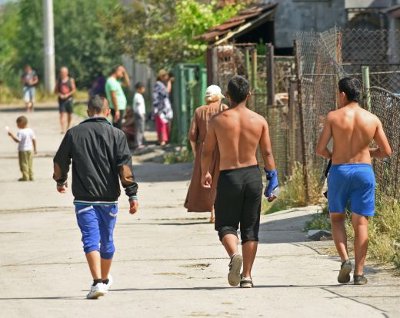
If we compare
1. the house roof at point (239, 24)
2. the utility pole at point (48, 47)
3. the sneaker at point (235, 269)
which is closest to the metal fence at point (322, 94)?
the sneaker at point (235, 269)

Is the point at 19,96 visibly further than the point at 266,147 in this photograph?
Yes

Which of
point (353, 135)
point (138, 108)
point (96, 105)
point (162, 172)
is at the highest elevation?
point (96, 105)

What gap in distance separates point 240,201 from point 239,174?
0.22 meters

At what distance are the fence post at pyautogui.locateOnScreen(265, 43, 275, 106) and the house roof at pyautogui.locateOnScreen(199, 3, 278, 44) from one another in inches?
227

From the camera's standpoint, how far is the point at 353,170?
11461 mm

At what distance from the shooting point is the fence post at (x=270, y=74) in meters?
20.0

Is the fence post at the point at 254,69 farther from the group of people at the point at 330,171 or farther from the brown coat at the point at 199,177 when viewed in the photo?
the group of people at the point at 330,171

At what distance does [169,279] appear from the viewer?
1224cm

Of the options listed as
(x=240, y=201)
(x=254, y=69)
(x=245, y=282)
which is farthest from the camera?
(x=254, y=69)

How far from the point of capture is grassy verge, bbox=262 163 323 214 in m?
17.6

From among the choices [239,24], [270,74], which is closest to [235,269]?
[270,74]

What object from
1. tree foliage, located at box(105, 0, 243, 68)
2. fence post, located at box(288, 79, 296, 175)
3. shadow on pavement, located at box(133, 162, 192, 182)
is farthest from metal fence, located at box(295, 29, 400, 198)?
A: tree foliage, located at box(105, 0, 243, 68)

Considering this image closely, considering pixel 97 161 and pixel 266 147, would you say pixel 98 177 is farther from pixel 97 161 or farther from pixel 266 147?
pixel 266 147

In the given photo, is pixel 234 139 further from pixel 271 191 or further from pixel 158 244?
pixel 158 244
